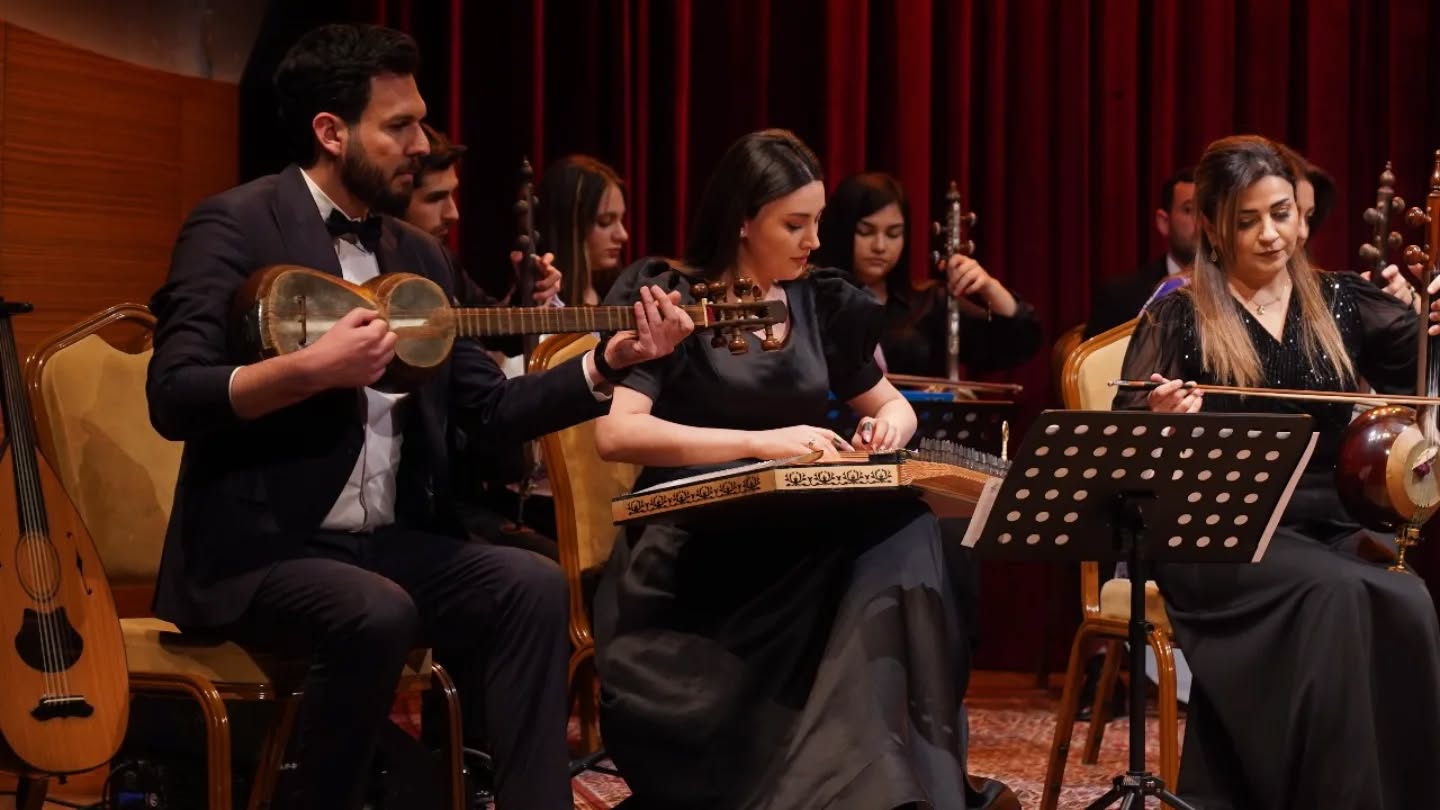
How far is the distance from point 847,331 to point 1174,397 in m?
0.70

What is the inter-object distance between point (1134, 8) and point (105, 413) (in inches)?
152

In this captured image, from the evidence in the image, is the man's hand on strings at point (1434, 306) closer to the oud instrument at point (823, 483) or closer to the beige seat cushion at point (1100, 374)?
the beige seat cushion at point (1100, 374)

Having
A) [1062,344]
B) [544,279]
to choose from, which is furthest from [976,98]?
[544,279]

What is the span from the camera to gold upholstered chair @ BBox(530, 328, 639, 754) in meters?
3.79

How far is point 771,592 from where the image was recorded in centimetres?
331

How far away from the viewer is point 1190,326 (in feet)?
12.3

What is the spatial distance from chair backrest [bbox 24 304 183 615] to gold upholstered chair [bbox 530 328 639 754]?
0.81 meters

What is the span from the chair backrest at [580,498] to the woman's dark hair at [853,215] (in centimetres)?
166

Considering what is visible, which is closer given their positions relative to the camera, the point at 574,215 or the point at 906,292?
Result: the point at 574,215

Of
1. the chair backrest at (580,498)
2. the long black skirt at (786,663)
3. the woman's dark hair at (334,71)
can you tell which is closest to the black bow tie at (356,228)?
the woman's dark hair at (334,71)

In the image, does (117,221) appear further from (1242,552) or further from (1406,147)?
(1406,147)

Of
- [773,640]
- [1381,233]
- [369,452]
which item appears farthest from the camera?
[1381,233]

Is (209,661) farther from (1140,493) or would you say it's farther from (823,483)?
(1140,493)

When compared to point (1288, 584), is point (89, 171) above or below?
above
